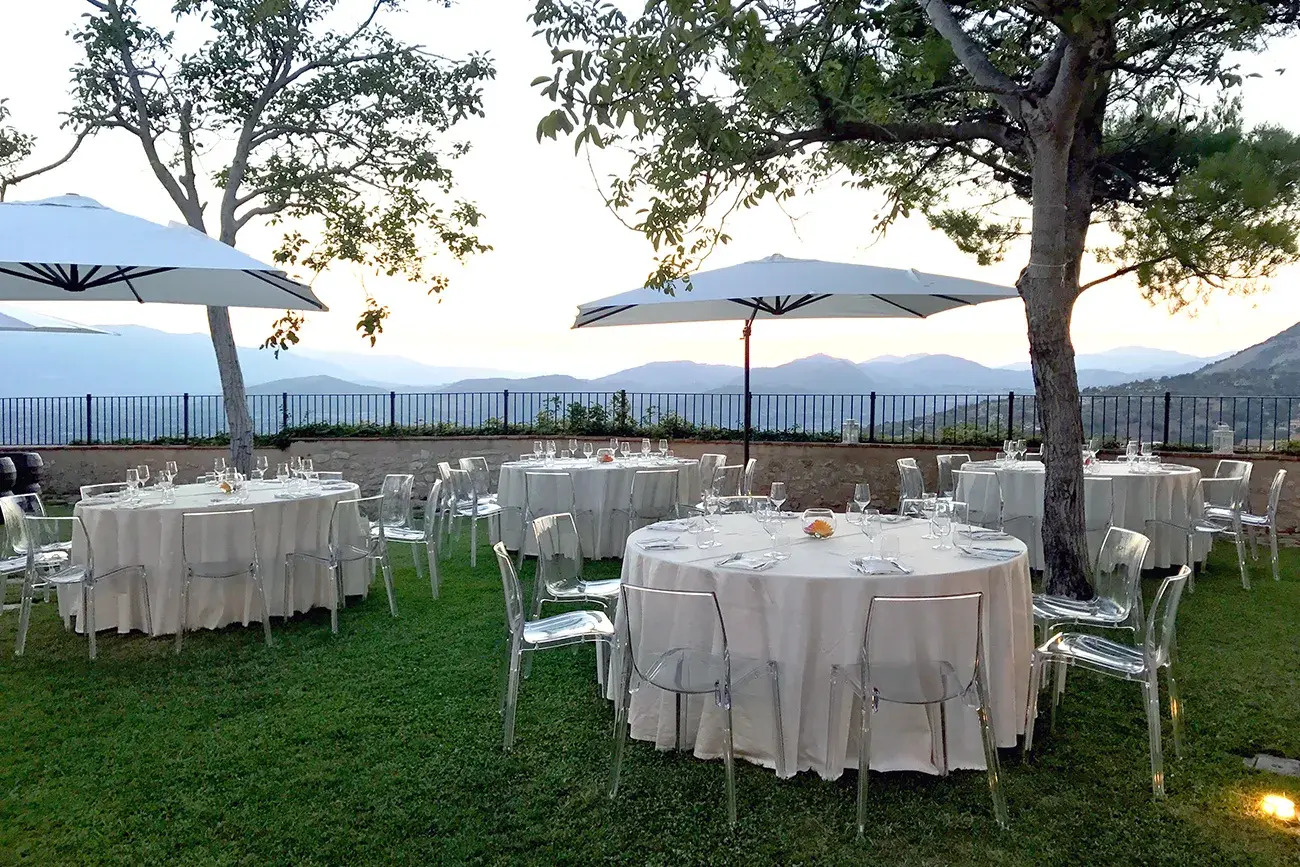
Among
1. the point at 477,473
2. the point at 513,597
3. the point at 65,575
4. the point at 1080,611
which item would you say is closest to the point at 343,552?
the point at 65,575

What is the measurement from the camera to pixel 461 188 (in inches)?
455

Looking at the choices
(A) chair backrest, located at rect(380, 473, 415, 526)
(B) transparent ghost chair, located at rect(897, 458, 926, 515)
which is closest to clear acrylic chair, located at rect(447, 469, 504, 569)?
(A) chair backrest, located at rect(380, 473, 415, 526)

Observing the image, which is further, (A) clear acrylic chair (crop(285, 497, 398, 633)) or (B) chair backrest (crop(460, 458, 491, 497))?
(B) chair backrest (crop(460, 458, 491, 497))

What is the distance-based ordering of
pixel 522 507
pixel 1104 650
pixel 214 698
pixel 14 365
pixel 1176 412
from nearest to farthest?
pixel 1104 650, pixel 214 698, pixel 522 507, pixel 1176 412, pixel 14 365

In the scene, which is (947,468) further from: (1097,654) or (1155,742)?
(1155,742)

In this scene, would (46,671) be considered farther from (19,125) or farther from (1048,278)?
(19,125)

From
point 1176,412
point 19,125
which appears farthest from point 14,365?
point 1176,412

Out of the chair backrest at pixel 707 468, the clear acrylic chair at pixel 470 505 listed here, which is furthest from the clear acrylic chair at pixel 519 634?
the chair backrest at pixel 707 468

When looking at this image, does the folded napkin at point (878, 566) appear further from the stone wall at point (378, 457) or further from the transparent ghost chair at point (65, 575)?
the stone wall at point (378, 457)

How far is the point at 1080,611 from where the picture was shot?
4.22 meters

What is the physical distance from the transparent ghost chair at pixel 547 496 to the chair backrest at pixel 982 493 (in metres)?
3.48

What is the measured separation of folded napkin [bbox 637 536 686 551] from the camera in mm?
3945

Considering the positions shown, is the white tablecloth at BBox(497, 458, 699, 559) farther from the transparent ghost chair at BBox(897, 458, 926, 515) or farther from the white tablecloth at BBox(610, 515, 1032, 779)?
the white tablecloth at BBox(610, 515, 1032, 779)

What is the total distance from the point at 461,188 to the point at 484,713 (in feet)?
29.3
